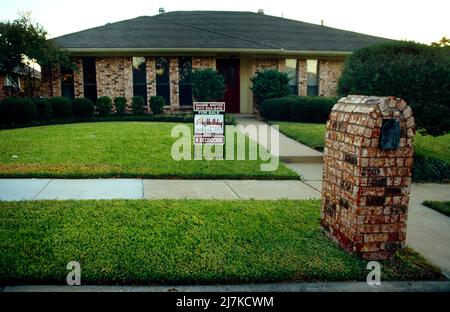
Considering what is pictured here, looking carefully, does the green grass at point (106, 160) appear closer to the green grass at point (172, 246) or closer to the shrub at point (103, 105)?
the green grass at point (172, 246)

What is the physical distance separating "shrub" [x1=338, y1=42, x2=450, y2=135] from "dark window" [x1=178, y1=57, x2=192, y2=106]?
11.3 m

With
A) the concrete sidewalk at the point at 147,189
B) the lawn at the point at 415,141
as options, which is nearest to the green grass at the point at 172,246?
the concrete sidewalk at the point at 147,189

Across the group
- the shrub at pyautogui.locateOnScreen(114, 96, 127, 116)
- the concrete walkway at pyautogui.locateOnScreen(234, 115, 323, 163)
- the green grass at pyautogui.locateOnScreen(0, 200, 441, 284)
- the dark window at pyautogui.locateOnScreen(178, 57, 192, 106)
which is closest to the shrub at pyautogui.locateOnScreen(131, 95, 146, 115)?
the shrub at pyautogui.locateOnScreen(114, 96, 127, 116)

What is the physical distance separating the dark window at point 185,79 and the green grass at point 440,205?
47.0 ft

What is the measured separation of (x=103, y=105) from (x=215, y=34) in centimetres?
693

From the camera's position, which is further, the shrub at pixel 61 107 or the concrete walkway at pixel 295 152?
the shrub at pixel 61 107

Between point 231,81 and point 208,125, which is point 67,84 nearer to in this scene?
point 231,81

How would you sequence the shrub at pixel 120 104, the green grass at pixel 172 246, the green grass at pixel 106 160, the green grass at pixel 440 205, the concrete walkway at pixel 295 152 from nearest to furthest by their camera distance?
the green grass at pixel 172 246 → the green grass at pixel 440 205 → the green grass at pixel 106 160 → the concrete walkway at pixel 295 152 → the shrub at pixel 120 104

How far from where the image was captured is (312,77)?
20.2 m

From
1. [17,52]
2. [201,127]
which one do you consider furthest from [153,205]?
[17,52]

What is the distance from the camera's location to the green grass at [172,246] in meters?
3.34

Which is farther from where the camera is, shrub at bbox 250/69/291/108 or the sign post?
→ shrub at bbox 250/69/291/108

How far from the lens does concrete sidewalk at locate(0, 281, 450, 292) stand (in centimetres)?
311

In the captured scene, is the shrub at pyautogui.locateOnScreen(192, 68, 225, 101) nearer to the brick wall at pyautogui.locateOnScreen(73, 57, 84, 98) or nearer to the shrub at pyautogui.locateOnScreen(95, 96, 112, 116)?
the shrub at pyautogui.locateOnScreen(95, 96, 112, 116)
